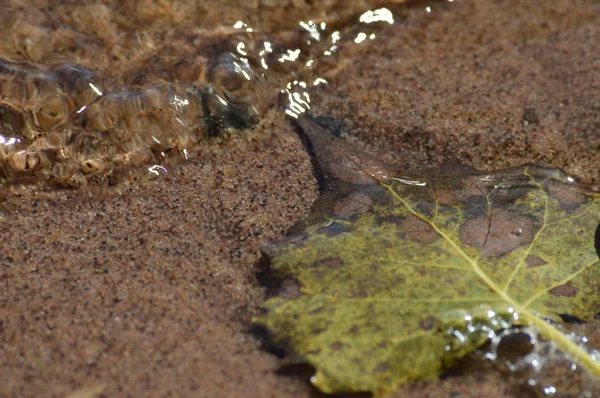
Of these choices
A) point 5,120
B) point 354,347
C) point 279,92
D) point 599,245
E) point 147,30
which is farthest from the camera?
point 147,30

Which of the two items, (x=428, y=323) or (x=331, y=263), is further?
(x=331, y=263)

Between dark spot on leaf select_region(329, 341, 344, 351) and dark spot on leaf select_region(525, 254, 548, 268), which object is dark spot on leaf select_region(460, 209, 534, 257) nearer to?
dark spot on leaf select_region(525, 254, 548, 268)

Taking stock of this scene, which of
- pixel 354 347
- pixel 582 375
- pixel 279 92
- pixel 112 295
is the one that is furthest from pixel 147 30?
pixel 582 375

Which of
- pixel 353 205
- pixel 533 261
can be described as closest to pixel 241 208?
pixel 353 205

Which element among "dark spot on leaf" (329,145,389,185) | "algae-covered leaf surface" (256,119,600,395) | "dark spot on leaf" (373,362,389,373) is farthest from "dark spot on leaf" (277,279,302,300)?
"dark spot on leaf" (329,145,389,185)

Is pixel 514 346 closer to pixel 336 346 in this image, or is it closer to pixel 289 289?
pixel 336 346

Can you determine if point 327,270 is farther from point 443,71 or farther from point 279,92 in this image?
point 443,71

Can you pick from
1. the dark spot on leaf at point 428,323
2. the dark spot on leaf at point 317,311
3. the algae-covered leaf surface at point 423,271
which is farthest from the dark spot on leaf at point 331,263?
the dark spot on leaf at point 428,323
